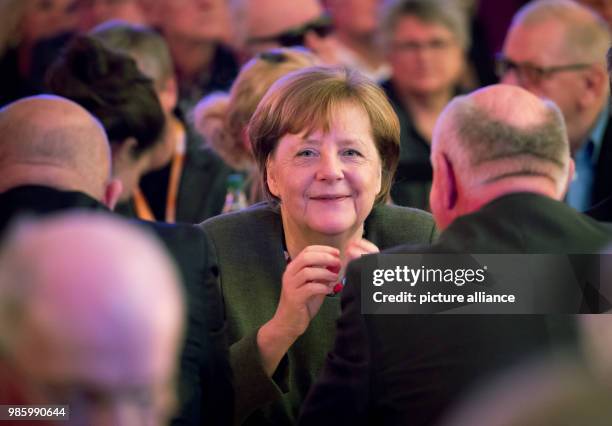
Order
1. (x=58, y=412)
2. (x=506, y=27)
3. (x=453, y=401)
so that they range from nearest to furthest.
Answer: (x=58, y=412) → (x=453, y=401) → (x=506, y=27)

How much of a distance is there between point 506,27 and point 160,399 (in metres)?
5.55

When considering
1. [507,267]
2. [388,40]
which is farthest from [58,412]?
[388,40]

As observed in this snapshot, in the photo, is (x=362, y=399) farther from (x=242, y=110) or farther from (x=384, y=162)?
(x=242, y=110)

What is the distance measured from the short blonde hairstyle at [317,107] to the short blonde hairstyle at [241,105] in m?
0.69

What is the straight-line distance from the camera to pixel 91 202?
7.64 feet

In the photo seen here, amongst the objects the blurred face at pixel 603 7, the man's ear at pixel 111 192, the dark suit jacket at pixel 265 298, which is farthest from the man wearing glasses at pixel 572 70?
the man's ear at pixel 111 192

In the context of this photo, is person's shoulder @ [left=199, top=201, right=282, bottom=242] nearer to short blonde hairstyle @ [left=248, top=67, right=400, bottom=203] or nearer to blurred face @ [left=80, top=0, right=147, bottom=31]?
short blonde hairstyle @ [left=248, top=67, right=400, bottom=203]

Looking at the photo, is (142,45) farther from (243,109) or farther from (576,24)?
(576,24)

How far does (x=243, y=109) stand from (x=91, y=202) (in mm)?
1434

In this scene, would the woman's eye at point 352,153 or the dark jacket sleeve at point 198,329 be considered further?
the woman's eye at point 352,153

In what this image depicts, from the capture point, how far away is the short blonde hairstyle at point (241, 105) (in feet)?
12.1

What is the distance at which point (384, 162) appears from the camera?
2.97 metres

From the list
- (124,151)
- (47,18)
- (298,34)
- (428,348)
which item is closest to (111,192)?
(428,348)

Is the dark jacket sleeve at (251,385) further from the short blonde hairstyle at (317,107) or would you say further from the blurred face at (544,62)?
the blurred face at (544,62)
